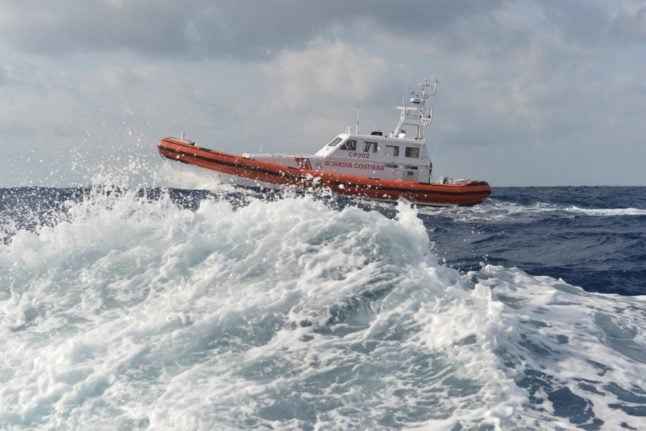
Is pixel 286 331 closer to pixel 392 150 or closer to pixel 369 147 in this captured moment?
pixel 369 147

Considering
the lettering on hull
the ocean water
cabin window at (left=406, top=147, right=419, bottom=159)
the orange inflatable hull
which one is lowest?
the ocean water

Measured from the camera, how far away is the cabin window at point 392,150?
23.9m

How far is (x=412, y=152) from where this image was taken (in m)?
24.1

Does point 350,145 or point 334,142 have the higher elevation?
point 334,142

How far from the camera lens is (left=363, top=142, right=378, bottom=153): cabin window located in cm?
2378

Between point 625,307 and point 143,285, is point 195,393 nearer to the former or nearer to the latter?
point 143,285

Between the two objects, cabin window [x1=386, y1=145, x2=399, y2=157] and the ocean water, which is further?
cabin window [x1=386, y1=145, x2=399, y2=157]

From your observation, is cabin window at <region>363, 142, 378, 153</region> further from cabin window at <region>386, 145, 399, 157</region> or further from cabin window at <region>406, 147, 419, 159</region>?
cabin window at <region>406, 147, 419, 159</region>

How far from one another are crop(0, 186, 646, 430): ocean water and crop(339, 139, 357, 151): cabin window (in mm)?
15083

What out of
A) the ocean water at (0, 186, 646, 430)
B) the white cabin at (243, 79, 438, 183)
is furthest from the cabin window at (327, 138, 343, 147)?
the ocean water at (0, 186, 646, 430)

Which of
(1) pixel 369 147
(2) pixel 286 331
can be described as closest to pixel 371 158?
(1) pixel 369 147

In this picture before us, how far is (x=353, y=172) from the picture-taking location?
23.8 m

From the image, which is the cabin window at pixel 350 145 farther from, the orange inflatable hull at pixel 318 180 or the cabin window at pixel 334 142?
the orange inflatable hull at pixel 318 180

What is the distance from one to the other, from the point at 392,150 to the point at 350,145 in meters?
1.82
